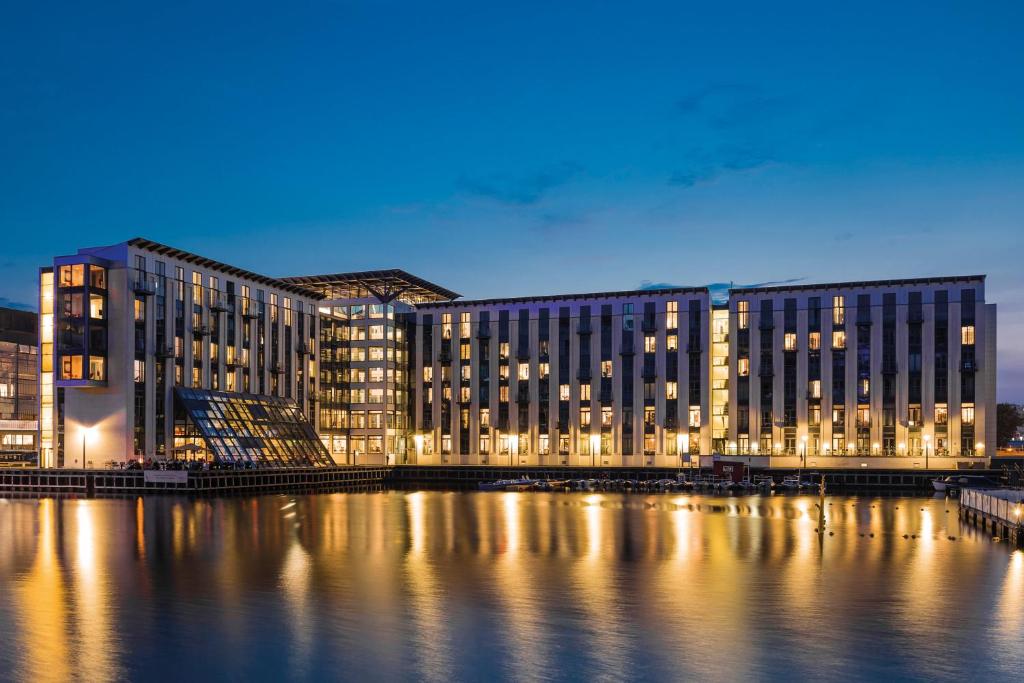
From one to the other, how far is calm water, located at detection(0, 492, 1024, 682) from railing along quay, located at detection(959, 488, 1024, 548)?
7.98ft

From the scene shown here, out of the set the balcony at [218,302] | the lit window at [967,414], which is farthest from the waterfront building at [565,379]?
the balcony at [218,302]

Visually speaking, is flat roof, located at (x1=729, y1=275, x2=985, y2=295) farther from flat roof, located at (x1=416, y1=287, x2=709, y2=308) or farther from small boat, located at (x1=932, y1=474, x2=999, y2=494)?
small boat, located at (x1=932, y1=474, x2=999, y2=494)

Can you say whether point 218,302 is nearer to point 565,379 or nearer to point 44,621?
point 565,379

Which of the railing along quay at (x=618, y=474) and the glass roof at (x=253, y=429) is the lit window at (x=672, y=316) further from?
the glass roof at (x=253, y=429)

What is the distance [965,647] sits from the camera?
2814cm

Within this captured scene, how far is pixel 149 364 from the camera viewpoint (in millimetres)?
113312

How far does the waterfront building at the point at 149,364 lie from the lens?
10944 centimetres

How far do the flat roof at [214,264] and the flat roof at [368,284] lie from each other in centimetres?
620

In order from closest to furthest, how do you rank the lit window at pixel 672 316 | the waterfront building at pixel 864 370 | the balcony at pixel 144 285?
the balcony at pixel 144 285
the waterfront building at pixel 864 370
the lit window at pixel 672 316

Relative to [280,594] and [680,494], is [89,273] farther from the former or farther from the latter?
[280,594]

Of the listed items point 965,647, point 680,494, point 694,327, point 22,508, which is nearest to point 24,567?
point 965,647

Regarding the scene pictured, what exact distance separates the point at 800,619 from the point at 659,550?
19215 mm

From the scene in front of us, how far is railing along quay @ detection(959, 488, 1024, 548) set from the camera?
190ft

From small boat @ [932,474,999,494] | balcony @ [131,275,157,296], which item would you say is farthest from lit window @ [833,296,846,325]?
balcony @ [131,275,157,296]
